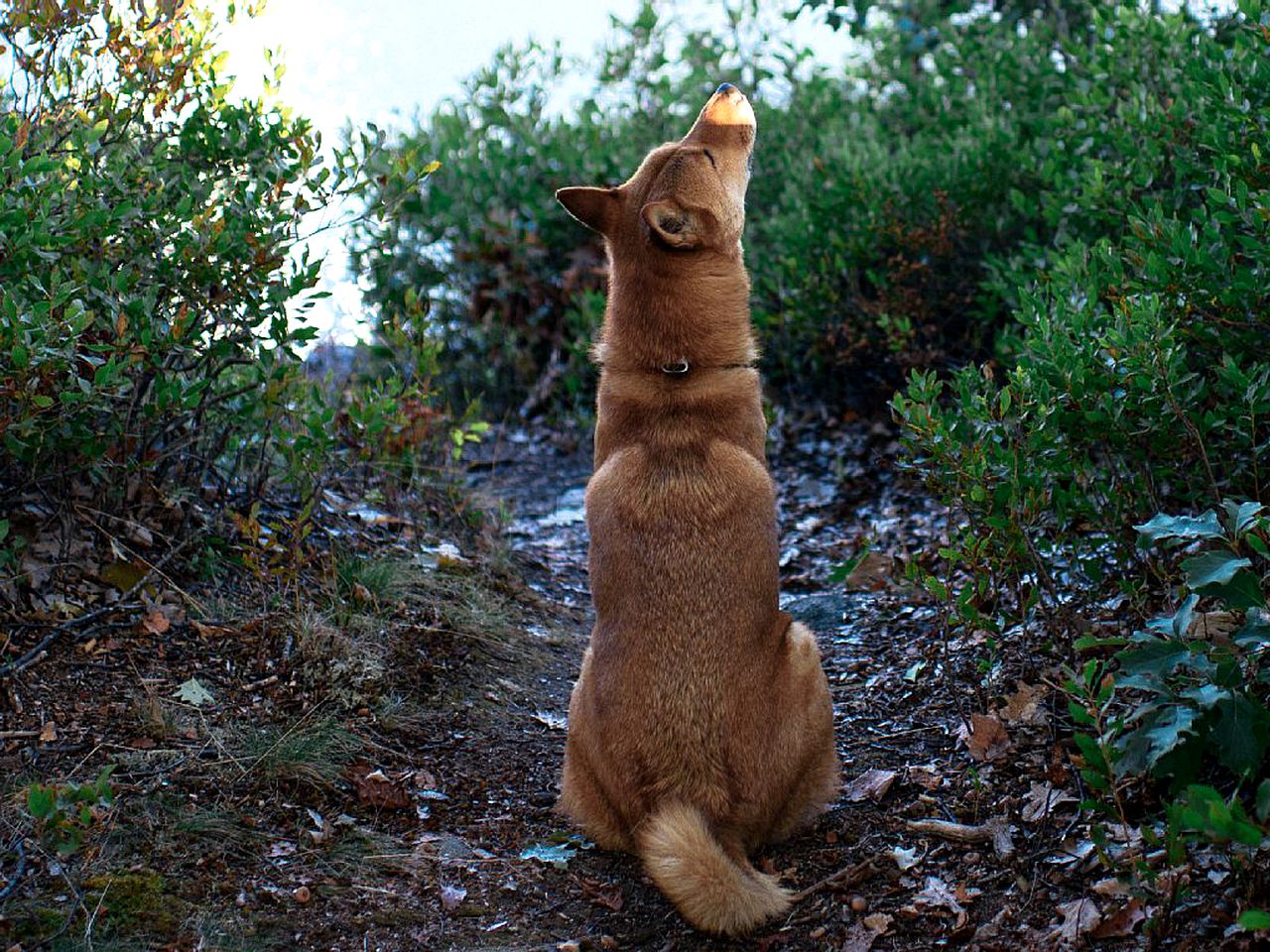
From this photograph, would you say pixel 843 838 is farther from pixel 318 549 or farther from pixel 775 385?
pixel 775 385

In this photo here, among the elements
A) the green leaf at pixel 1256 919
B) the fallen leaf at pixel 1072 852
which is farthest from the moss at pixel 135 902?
the green leaf at pixel 1256 919

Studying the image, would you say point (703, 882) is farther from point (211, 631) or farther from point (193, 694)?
point (211, 631)

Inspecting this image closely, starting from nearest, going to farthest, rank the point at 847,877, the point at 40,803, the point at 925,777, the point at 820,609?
the point at 40,803, the point at 847,877, the point at 925,777, the point at 820,609

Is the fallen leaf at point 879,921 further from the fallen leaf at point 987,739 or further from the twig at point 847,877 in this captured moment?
the fallen leaf at point 987,739

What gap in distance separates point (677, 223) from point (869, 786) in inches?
81.5

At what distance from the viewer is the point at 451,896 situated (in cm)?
393

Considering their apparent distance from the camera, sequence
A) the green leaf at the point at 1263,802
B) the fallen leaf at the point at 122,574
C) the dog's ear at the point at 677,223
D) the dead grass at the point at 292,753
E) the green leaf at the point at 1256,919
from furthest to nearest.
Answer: the fallen leaf at the point at 122,574, the dog's ear at the point at 677,223, the dead grass at the point at 292,753, the green leaf at the point at 1263,802, the green leaf at the point at 1256,919

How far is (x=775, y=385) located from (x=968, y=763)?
16.1ft

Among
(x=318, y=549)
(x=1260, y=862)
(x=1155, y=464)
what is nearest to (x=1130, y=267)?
(x=1155, y=464)

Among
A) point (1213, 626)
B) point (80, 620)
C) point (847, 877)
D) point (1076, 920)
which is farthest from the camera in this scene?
point (80, 620)

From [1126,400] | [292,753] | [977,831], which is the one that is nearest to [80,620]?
[292,753]

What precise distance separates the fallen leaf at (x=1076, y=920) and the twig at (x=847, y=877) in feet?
1.94

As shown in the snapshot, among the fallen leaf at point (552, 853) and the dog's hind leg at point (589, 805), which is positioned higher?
the dog's hind leg at point (589, 805)

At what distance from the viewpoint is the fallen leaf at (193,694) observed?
461cm
